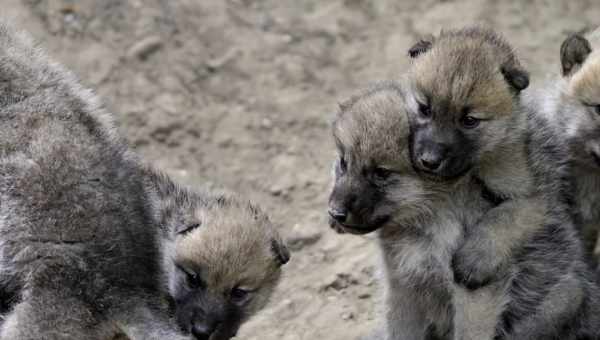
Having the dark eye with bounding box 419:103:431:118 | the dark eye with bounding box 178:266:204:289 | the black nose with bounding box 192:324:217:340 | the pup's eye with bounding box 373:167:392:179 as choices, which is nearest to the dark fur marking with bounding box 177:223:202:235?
the dark eye with bounding box 178:266:204:289

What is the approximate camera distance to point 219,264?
567 centimetres

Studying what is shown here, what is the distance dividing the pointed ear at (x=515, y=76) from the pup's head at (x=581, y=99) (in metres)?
0.62

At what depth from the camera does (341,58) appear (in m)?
9.05

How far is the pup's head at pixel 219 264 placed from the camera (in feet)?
18.6

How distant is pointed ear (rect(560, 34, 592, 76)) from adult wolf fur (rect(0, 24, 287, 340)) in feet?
6.58

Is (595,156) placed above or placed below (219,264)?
above

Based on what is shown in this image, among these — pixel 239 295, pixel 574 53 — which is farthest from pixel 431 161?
pixel 574 53

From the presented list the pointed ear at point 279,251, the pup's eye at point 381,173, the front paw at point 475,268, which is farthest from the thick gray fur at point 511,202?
the pointed ear at point 279,251

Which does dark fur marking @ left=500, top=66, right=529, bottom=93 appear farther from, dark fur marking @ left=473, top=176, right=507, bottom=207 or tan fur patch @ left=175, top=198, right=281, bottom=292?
tan fur patch @ left=175, top=198, right=281, bottom=292

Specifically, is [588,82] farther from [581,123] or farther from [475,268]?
[475,268]

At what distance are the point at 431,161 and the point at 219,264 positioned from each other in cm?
118

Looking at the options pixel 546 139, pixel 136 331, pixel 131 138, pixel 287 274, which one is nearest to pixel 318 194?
pixel 287 274

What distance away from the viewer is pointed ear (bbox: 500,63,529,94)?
575 cm

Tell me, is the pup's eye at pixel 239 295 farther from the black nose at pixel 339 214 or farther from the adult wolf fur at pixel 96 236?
the black nose at pixel 339 214
